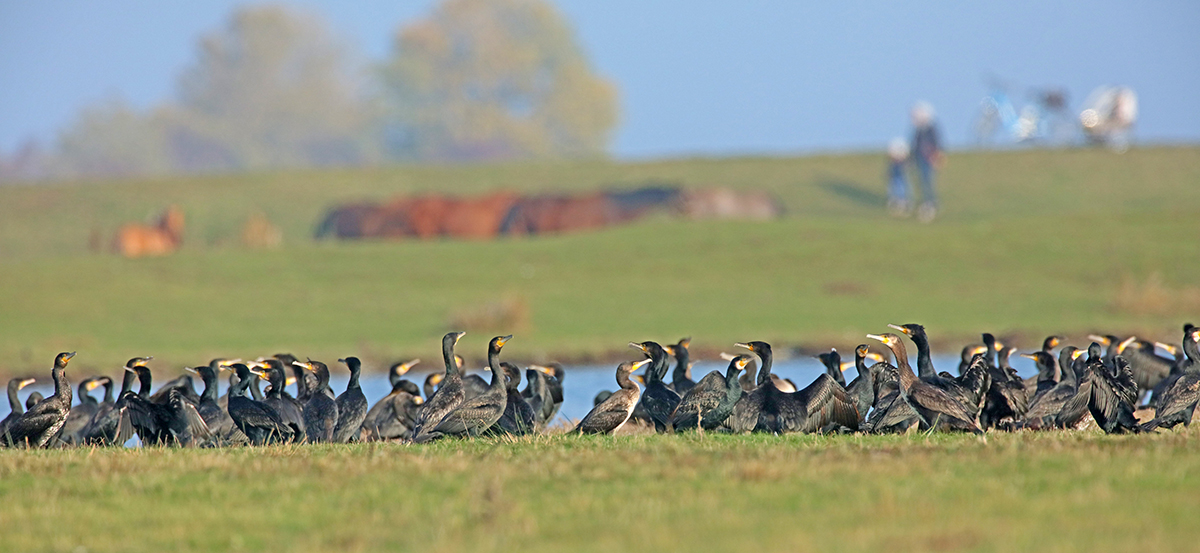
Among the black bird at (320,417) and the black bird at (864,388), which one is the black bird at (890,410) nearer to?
the black bird at (864,388)

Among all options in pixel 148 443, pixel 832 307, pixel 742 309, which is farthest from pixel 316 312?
pixel 148 443

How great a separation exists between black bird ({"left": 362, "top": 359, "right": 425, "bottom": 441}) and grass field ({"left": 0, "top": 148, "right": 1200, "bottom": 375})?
11.0 meters

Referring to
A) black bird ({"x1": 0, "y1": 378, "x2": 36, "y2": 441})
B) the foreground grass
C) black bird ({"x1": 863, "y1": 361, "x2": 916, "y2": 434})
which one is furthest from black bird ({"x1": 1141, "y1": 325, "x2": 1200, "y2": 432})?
black bird ({"x1": 0, "y1": 378, "x2": 36, "y2": 441})

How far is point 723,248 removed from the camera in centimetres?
3775

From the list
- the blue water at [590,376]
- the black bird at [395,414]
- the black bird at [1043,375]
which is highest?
the black bird at [1043,375]

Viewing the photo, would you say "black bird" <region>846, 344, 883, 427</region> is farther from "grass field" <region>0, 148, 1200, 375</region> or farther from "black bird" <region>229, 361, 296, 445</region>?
"grass field" <region>0, 148, 1200, 375</region>

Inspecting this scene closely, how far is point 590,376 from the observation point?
2445 centimetres

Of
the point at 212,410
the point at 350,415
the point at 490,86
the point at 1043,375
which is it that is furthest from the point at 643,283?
the point at 490,86

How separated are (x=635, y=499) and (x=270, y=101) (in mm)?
127724

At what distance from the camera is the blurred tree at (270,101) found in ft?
418

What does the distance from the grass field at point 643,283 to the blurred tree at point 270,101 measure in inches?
3144

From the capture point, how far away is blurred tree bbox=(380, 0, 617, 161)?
381 feet

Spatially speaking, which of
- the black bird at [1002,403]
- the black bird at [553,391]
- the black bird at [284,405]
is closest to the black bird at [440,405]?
the black bird at [284,405]

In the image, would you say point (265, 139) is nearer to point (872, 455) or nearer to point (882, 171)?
point (882, 171)
